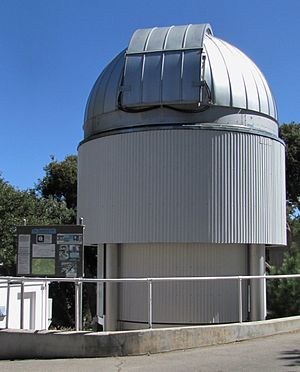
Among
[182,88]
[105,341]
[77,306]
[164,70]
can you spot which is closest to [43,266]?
[77,306]

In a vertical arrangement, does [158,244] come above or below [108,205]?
below

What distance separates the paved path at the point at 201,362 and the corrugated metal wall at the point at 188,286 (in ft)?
10.4

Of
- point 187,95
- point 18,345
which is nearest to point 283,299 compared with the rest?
point 187,95

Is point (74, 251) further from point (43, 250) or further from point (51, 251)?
point (43, 250)

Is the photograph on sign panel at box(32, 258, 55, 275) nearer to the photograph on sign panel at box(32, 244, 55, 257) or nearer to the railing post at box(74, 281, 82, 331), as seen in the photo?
the photograph on sign panel at box(32, 244, 55, 257)

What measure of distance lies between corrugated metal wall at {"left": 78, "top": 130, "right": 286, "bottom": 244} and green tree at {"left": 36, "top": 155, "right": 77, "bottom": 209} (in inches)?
874

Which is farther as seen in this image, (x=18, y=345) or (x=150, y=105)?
(x=150, y=105)

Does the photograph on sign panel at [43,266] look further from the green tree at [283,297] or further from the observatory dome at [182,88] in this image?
the green tree at [283,297]

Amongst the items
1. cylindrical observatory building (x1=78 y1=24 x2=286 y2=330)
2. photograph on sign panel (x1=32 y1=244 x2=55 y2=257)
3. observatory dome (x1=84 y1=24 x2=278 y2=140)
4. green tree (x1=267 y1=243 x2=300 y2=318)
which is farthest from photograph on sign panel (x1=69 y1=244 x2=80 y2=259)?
green tree (x1=267 y1=243 x2=300 y2=318)

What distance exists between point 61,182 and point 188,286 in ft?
78.7

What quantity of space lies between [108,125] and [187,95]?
2.26 metres

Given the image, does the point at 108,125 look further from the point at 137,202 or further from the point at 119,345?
the point at 119,345

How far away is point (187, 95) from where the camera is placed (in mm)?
13328

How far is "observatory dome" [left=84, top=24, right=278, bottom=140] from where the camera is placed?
13445 millimetres
